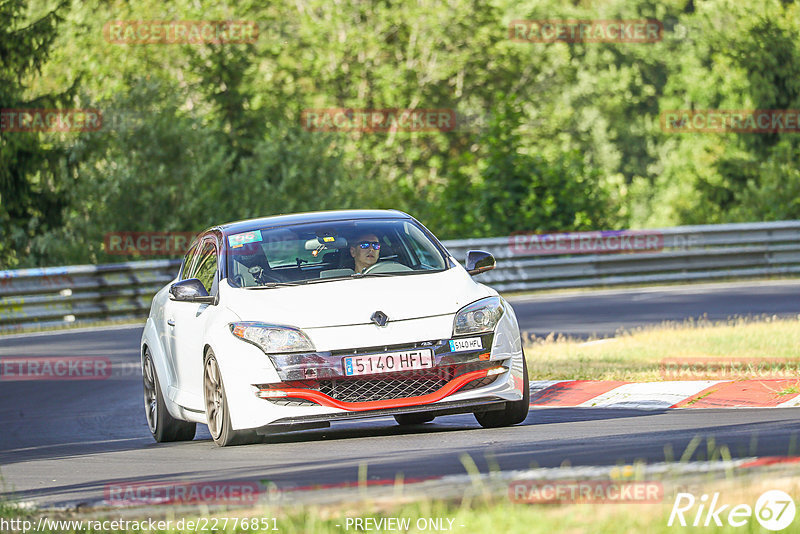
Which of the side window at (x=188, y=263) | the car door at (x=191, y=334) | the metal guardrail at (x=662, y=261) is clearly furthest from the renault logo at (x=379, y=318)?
the metal guardrail at (x=662, y=261)

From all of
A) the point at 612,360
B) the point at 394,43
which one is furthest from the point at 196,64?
the point at 612,360

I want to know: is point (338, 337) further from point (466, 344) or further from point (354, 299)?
point (466, 344)

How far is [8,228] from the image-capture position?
29328mm

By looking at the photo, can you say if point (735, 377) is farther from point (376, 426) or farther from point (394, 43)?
point (394, 43)

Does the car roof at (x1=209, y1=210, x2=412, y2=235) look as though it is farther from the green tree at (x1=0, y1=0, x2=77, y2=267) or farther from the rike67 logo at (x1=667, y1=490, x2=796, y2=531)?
the green tree at (x1=0, y1=0, x2=77, y2=267)

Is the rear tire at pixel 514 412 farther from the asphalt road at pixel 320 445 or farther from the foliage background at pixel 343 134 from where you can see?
the foliage background at pixel 343 134

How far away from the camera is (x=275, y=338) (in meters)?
8.53

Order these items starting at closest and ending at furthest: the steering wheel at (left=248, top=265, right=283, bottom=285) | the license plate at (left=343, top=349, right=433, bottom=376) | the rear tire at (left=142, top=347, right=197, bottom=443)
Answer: the license plate at (left=343, top=349, right=433, bottom=376) < the steering wheel at (left=248, top=265, right=283, bottom=285) < the rear tire at (left=142, top=347, right=197, bottom=443)

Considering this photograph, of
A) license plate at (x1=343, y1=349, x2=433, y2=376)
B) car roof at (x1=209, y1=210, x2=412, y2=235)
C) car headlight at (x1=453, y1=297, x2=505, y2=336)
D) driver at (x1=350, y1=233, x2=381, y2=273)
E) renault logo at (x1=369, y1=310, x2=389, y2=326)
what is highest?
car roof at (x1=209, y1=210, x2=412, y2=235)

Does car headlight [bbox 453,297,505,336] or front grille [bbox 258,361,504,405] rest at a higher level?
car headlight [bbox 453,297,505,336]

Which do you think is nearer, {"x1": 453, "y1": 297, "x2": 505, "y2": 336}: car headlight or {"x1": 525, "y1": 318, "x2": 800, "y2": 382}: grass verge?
{"x1": 453, "y1": 297, "x2": 505, "y2": 336}: car headlight

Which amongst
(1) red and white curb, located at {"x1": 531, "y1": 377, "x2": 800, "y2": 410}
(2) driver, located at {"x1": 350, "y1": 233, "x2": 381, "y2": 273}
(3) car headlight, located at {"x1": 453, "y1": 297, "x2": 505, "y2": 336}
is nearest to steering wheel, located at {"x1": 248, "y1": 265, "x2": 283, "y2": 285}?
(2) driver, located at {"x1": 350, "y1": 233, "x2": 381, "y2": 273}

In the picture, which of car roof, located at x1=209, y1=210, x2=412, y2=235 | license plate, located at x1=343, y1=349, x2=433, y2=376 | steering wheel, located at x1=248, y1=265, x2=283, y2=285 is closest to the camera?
license plate, located at x1=343, y1=349, x2=433, y2=376

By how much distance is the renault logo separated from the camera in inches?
335
